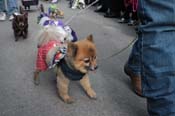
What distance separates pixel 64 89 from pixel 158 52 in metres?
0.79

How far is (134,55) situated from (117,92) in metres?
0.31

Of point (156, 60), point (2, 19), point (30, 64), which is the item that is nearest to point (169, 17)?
point (156, 60)

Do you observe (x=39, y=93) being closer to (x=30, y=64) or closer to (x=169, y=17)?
(x=30, y=64)

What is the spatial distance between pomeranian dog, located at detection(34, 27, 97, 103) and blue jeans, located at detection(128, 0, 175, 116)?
396 mm

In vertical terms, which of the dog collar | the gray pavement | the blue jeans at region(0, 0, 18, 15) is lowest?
the gray pavement

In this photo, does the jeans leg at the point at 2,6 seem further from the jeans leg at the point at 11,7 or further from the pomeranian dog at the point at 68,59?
the pomeranian dog at the point at 68,59

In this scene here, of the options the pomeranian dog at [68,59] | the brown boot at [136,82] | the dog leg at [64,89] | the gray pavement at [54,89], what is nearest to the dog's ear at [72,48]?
the pomeranian dog at [68,59]

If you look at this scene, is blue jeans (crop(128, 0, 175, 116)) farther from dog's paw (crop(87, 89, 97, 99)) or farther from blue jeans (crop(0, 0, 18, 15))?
blue jeans (crop(0, 0, 18, 15))

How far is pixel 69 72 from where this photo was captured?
193 centimetres

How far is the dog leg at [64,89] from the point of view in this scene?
2.01 meters

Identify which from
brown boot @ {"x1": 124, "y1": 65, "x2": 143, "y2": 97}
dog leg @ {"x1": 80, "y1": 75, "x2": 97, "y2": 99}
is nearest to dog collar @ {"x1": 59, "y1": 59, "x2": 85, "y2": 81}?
dog leg @ {"x1": 80, "y1": 75, "x2": 97, "y2": 99}

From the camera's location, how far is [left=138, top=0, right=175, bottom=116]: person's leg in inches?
55.4

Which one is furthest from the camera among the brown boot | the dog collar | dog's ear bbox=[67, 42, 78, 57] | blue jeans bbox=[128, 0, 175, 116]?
the brown boot

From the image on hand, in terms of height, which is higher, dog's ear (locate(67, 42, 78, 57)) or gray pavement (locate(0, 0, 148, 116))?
dog's ear (locate(67, 42, 78, 57))
